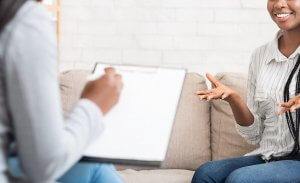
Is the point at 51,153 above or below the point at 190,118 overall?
above

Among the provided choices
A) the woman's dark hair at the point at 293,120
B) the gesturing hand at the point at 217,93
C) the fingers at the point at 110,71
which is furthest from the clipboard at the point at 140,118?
the woman's dark hair at the point at 293,120

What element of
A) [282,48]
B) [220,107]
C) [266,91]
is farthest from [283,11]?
[220,107]

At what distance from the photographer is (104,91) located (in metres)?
1.01

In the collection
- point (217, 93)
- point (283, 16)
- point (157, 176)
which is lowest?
point (157, 176)

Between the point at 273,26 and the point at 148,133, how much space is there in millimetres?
1992

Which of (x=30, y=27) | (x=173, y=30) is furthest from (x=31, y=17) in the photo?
(x=173, y=30)

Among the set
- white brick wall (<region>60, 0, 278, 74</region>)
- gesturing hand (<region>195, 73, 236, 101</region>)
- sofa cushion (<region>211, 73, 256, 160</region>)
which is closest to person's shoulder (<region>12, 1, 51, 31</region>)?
gesturing hand (<region>195, 73, 236, 101</region>)

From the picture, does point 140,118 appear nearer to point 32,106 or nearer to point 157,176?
point 32,106

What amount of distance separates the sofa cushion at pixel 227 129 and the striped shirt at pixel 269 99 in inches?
9.3

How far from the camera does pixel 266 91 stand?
2.08m

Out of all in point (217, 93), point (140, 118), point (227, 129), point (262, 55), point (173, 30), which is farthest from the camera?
point (173, 30)

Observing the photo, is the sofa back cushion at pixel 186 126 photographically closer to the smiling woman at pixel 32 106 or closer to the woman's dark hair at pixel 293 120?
the woman's dark hair at pixel 293 120

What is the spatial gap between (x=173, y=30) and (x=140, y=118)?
72.9 inches

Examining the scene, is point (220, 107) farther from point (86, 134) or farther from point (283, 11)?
point (86, 134)
